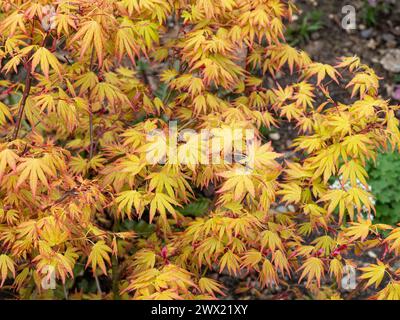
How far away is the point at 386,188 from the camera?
4852 mm

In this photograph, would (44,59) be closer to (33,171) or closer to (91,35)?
(91,35)

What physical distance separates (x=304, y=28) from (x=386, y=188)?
2.10 meters

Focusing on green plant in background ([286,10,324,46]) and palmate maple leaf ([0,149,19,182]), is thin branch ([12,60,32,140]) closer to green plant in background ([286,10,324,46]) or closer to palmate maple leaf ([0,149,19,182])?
palmate maple leaf ([0,149,19,182])

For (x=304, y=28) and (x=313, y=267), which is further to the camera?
(x=304, y=28)

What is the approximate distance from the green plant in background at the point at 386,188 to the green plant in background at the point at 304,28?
1.81 meters

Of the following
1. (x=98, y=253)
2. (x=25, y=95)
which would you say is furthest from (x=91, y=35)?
(x=98, y=253)

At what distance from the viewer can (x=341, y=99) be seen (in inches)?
226

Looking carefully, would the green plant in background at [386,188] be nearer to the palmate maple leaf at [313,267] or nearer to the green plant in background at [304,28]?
the green plant in background at [304,28]

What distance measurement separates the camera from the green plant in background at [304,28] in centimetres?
616

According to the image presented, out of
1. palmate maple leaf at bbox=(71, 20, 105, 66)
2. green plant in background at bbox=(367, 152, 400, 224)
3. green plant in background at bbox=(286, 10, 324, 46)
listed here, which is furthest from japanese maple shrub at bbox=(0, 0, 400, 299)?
green plant in background at bbox=(286, 10, 324, 46)

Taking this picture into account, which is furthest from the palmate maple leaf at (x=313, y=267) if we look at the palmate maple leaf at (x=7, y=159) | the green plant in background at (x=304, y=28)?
the green plant in background at (x=304, y=28)

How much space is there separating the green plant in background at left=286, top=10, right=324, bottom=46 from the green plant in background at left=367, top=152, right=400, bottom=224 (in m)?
1.81

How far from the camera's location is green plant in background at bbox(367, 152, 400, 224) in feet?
15.7
